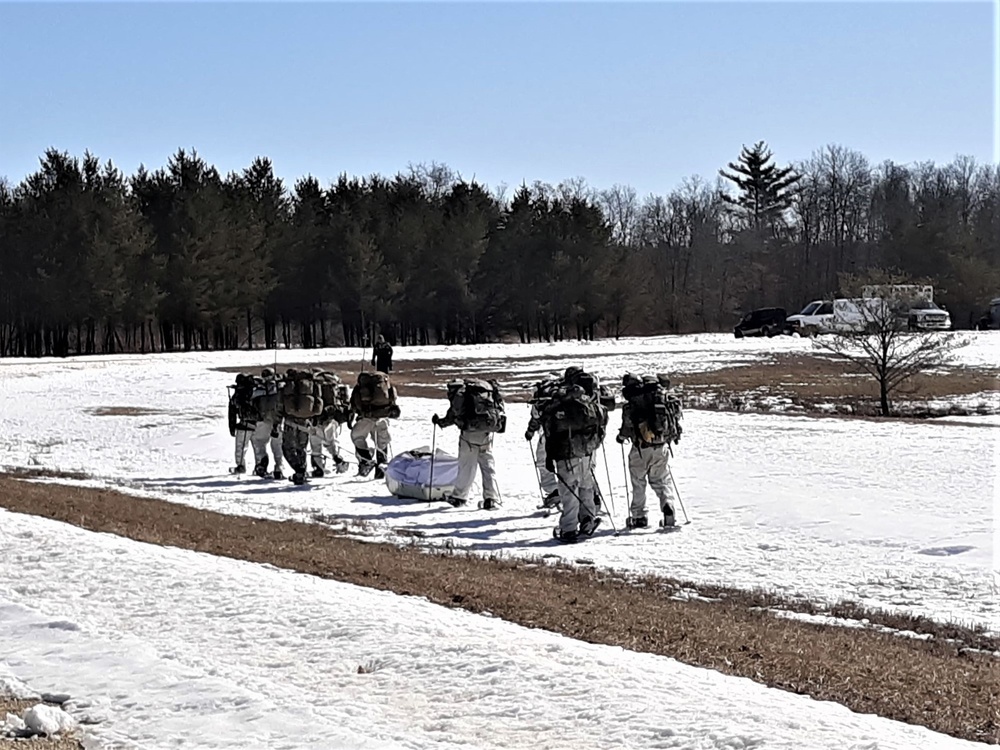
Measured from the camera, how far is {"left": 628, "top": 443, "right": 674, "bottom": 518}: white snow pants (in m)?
17.5

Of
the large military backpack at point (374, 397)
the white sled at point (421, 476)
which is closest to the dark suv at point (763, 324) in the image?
the large military backpack at point (374, 397)

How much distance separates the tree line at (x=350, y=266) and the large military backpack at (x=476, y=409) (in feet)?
166

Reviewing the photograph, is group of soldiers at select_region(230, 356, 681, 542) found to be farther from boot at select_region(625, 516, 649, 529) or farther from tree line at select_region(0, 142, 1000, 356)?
tree line at select_region(0, 142, 1000, 356)

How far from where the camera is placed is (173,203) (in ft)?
245

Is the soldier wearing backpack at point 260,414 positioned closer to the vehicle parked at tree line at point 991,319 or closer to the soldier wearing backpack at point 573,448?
the soldier wearing backpack at point 573,448

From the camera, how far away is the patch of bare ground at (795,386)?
3347 centimetres

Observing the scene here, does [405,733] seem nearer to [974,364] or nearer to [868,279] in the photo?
[868,279]

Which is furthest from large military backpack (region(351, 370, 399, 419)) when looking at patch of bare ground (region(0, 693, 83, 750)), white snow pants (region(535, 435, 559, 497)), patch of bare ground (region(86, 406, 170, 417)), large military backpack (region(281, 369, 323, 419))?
patch of bare ground (region(86, 406, 170, 417))

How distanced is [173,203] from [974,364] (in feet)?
153

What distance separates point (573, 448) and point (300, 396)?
701 cm

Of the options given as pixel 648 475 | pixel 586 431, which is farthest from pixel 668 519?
pixel 586 431

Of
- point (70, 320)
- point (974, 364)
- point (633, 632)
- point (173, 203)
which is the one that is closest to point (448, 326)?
point (173, 203)

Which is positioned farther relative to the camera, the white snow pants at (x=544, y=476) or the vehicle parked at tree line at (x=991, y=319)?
the vehicle parked at tree line at (x=991, y=319)

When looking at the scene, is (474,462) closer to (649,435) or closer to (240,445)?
(649,435)
